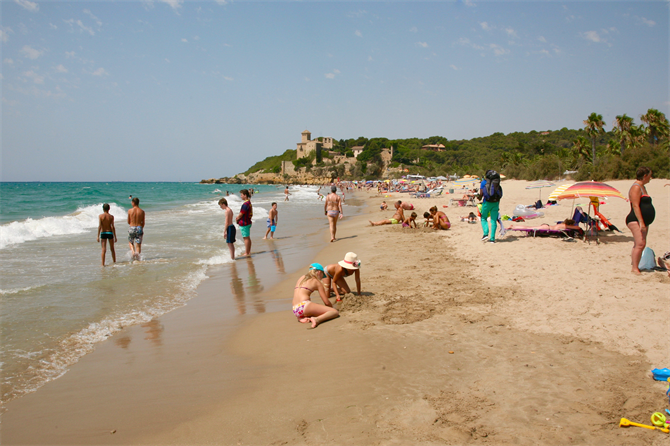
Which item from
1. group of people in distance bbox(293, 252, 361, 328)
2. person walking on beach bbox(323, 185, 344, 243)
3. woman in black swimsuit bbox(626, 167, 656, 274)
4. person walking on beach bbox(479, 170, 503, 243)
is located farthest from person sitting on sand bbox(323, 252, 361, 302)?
person walking on beach bbox(323, 185, 344, 243)

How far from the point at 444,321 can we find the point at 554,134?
118 meters

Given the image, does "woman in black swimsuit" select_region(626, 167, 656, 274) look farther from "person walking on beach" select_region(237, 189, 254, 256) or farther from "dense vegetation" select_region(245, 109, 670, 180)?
"dense vegetation" select_region(245, 109, 670, 180)

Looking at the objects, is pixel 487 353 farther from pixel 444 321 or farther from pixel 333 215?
pixel 333 215

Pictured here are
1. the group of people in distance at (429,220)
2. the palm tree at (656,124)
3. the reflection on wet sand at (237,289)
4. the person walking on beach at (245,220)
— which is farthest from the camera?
the palm tree at (656,124)

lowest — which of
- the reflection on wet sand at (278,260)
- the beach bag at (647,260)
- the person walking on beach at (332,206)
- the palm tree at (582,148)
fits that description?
the reflection on wet sand at (278,260)

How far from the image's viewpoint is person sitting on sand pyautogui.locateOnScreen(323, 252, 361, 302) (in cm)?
539

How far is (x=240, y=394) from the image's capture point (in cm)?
332

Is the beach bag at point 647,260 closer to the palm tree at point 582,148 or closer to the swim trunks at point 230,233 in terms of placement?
the swim trunks at point 230,233

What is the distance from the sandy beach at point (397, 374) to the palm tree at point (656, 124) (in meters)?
45.2

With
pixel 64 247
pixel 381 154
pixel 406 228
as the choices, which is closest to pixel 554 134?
pixel 381 154

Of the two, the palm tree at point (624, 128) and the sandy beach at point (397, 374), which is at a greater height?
the palm tree at point (624, 128)

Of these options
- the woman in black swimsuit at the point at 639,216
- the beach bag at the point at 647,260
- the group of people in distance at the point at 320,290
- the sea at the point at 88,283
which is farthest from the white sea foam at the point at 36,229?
the beach bag at the point at 647,260

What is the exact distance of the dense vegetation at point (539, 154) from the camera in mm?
30172

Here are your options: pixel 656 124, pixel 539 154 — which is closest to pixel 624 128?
pixel 656 124
